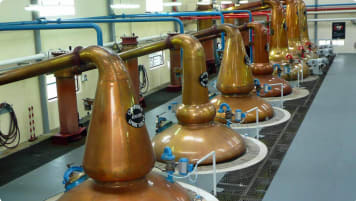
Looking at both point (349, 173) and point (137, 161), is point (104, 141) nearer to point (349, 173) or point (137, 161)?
point (137, 161)

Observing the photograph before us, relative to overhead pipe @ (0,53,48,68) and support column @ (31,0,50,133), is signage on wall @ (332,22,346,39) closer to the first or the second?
support column @ (31,0,50,133)

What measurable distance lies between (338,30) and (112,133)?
86.1 ft

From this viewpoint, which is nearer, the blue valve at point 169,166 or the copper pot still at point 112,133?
the copper pot still at point 112,133

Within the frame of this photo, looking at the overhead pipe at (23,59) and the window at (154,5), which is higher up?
the window at (154,5)

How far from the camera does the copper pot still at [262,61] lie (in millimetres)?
13672

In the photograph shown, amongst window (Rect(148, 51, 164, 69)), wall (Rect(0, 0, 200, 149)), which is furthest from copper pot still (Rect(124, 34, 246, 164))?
window (Rect(148, 51, 164, 69))

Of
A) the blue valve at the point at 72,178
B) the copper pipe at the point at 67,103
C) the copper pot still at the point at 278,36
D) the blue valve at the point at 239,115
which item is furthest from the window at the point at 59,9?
the blue valve at the point at 72,178

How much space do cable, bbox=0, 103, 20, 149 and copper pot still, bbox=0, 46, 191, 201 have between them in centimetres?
619

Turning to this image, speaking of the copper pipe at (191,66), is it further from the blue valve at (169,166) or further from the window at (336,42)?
the window at (336,42)

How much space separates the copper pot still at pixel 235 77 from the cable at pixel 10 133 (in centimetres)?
504

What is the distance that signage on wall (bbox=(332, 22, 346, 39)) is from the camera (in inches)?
1146

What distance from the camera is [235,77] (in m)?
11.3

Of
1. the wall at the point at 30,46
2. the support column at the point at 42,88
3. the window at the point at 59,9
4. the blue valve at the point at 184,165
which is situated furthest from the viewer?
the window at the point at 59,9

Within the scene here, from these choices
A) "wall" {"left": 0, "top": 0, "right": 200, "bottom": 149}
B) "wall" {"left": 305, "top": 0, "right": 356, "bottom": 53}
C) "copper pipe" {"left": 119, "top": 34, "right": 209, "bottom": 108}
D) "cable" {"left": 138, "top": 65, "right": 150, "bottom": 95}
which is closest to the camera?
"copper pipe" {"left": 119, "top": 34, "right": 209, "bottom": 108}
